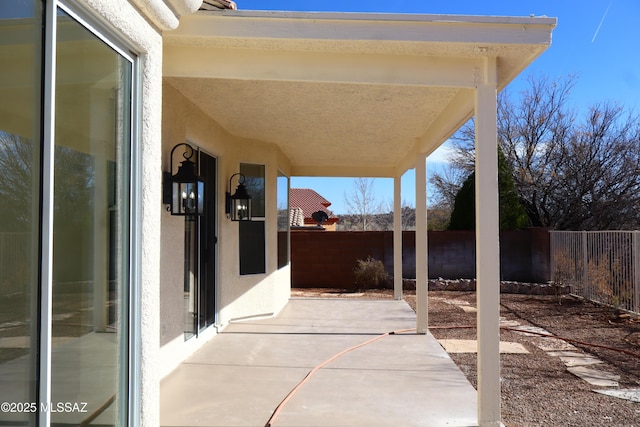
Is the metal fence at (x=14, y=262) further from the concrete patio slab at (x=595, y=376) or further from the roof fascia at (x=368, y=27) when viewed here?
the concrete patio slab at (x=595, y=376)

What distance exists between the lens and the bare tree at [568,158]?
16.3 m

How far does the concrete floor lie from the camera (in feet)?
13.9

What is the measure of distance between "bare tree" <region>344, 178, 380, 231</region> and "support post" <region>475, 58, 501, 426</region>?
3373 cm

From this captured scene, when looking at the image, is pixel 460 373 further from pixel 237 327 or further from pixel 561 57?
pixel 561 57

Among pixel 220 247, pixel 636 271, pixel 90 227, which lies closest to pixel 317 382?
pixel 220 247

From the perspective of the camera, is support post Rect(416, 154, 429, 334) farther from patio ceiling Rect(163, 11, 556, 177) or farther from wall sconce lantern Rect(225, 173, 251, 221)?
wall sconce lantern Rect(225, 173, 251, 221)

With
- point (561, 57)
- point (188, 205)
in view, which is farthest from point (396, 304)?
point (561, 57)

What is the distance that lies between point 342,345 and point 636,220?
520 inches

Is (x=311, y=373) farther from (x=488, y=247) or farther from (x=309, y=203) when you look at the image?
(x=309, y=203)

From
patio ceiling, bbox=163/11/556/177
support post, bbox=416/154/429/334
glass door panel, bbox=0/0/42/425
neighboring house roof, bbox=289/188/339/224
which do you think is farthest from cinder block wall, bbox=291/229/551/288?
neighboring house roof, bbox=289/188/339/224

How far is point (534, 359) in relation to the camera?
6.49 m

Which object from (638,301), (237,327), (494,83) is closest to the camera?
(494,83)

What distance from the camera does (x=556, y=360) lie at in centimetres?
647

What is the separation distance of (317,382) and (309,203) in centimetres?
2777
